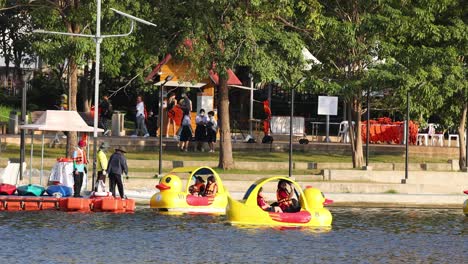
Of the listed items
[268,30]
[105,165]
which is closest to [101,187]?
[105,165]

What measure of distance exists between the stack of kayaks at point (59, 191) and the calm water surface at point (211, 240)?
64.9 inches

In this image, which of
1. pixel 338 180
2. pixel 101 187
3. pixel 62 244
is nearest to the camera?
pixel 62 244

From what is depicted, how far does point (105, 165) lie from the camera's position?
41.3m

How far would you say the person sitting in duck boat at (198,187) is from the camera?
134ft

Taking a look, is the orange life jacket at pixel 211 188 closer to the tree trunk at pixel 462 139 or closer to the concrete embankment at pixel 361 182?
the concrete embankment at pixel 361 182

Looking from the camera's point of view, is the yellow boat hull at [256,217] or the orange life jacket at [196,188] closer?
the yellow boat hull at [256,217]

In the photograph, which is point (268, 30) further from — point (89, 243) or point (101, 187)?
point (89, 243)

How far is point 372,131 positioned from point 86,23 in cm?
1782

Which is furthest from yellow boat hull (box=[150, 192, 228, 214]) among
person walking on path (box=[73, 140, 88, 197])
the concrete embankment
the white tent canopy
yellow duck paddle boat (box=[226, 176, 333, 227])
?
the white tent canopy

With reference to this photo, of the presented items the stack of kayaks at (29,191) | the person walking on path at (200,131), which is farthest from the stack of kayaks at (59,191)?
the person walking on path at (200,131)

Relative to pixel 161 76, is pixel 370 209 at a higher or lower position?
lower

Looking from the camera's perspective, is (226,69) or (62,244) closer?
(62,244)

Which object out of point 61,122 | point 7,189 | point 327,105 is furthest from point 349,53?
point 7,189

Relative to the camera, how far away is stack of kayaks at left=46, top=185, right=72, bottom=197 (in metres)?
40.4
